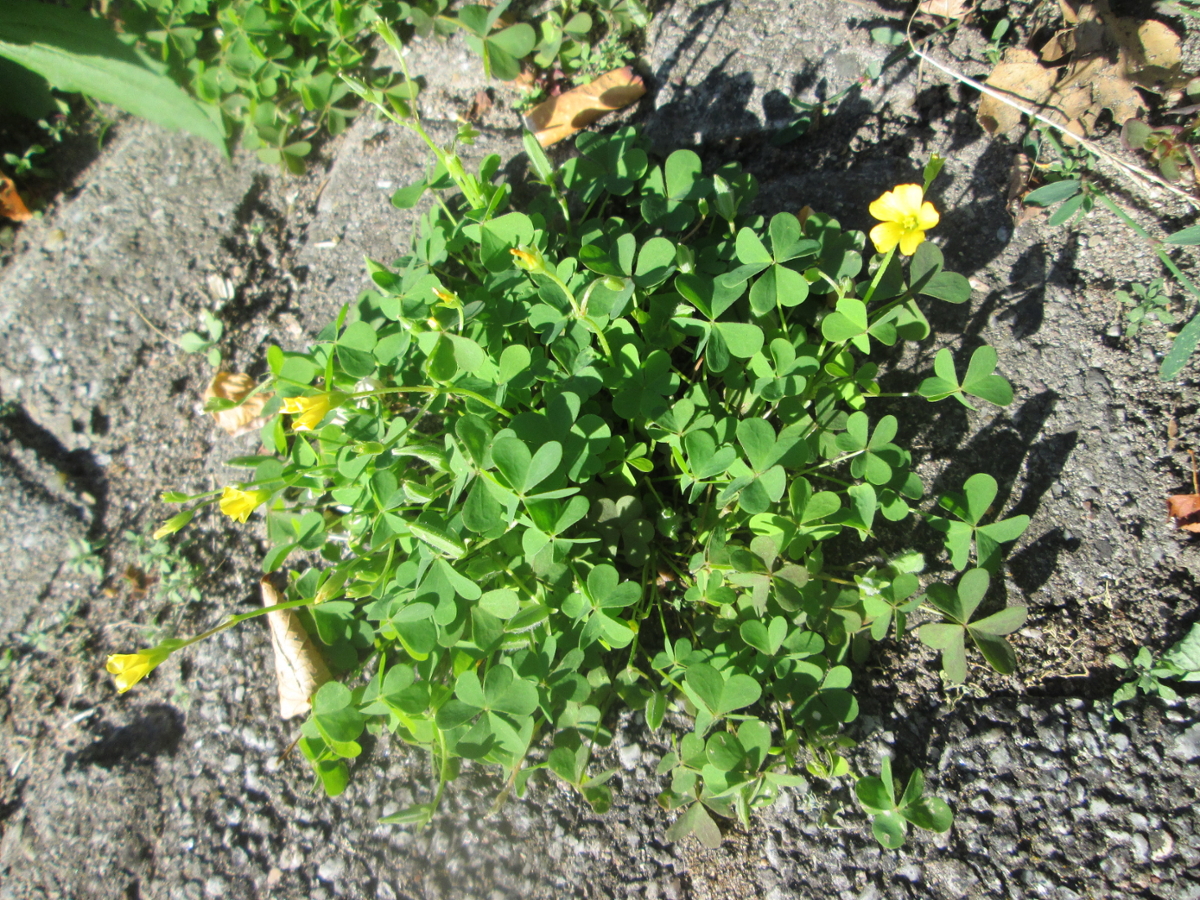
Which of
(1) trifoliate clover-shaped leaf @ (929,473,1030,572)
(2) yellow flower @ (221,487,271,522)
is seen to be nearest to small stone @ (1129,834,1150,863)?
(1) trifoliate clover-shaped leaf @ (929,473,1030,572)

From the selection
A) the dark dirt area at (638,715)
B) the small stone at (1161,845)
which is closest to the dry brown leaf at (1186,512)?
the dark dirt area at (638,715)

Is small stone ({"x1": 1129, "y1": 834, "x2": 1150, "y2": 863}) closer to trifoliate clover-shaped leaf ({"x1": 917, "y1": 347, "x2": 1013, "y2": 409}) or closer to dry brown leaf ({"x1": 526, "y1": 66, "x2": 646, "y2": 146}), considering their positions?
trifoliate clover-shaped leaf ({"x1": 917, "y1": 347, "x2": 1013, "y2": 409})

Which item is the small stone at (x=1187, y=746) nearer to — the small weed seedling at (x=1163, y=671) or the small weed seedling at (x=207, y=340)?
the small weed seedling at (x=1163, y=671)

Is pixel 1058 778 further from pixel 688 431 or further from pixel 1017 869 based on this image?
pixel 688 431

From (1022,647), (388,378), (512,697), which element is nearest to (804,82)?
(388,378)

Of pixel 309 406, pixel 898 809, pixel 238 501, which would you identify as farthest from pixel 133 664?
pixel 898 809

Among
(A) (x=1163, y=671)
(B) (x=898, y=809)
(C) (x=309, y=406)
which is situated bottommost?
(B) (x=898, y=809)

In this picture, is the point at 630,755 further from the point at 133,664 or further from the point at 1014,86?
the point at 1014,86
